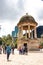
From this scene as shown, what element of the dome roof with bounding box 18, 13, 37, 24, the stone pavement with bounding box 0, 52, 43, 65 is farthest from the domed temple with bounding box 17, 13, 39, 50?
the stone pavement with bounding box 0, 52, 43, 65

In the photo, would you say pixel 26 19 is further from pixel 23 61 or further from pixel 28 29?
pixel 23 61

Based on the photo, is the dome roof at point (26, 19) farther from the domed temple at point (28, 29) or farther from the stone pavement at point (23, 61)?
the stone pavement at point (23, 61)

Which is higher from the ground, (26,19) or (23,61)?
(26,19)

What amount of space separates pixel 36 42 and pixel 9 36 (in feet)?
160

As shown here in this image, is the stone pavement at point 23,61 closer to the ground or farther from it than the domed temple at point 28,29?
closer to the ground

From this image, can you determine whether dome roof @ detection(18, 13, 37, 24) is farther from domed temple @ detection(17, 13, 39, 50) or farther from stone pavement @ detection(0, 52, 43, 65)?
stone pavement @ detection(0, 52, 43, 65)

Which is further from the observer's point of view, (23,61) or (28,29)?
(28,29)

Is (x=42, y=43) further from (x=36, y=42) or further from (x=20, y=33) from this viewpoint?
(x=20, y=33)

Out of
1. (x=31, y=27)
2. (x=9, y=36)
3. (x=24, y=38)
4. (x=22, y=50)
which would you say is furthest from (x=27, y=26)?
(x=9, y=36)

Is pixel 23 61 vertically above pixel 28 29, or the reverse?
pixel 28 29

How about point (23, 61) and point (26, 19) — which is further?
point (26, 19)

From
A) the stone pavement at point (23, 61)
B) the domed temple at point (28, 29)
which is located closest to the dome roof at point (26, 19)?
the domed temple at point (28, 29)

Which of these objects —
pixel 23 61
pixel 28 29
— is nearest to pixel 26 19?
pixel 28 29

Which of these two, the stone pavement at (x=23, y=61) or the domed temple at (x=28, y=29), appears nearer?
the stone pavement at (x=23, y=61)
